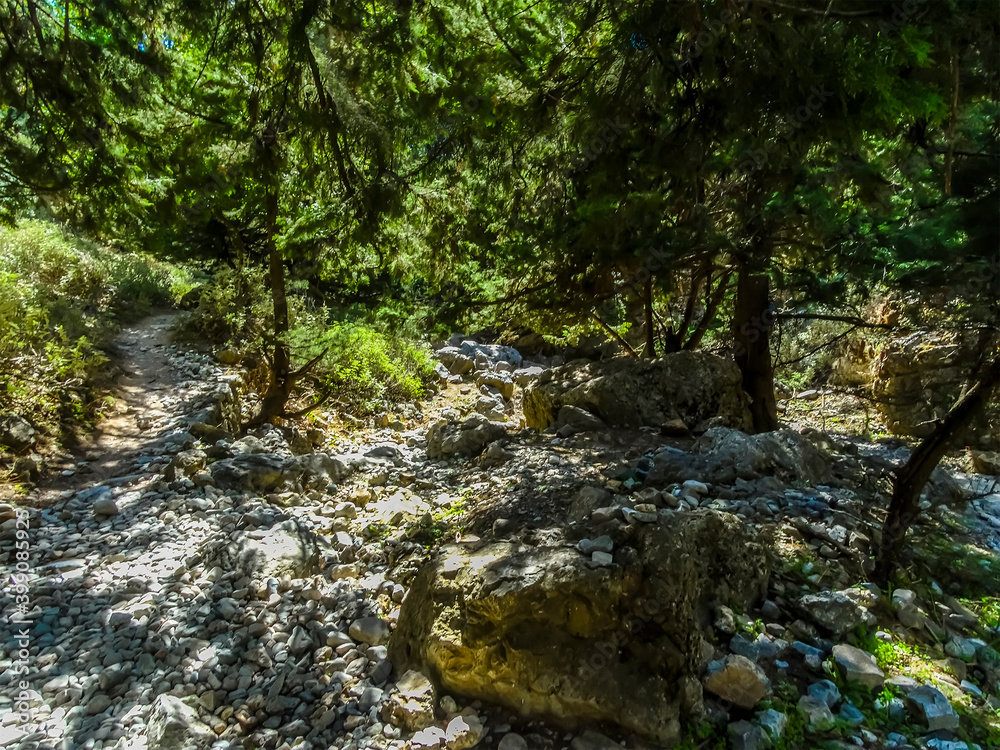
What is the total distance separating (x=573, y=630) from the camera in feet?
8.75

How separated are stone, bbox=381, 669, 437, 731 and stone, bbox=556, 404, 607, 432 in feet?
11.6

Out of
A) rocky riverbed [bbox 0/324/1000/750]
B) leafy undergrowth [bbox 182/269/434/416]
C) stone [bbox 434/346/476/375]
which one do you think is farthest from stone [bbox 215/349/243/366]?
rocky riverbed [bbox 0/324/1000/750]

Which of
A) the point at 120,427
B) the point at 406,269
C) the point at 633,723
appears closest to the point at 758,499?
the point at 633,723

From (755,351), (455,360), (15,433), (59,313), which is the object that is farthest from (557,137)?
(59,313)

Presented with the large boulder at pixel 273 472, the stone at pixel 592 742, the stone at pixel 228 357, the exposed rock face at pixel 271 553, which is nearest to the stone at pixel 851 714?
the stone at pixel 592 742

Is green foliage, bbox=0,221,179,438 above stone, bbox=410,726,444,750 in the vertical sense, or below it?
above

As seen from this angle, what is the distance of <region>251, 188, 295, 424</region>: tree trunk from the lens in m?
6.85

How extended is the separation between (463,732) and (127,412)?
643cm

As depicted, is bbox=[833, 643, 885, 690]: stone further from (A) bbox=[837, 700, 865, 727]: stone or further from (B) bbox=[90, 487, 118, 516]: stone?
(B) bbox=[90, 487, 118, 516]: stone

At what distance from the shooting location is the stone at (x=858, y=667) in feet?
8.94

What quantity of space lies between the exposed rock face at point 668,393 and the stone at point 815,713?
3.50 meters

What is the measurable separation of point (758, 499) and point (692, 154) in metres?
2.53

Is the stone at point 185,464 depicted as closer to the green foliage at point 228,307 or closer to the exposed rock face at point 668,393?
the exposed rock face at point 668,393

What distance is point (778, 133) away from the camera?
356cm
